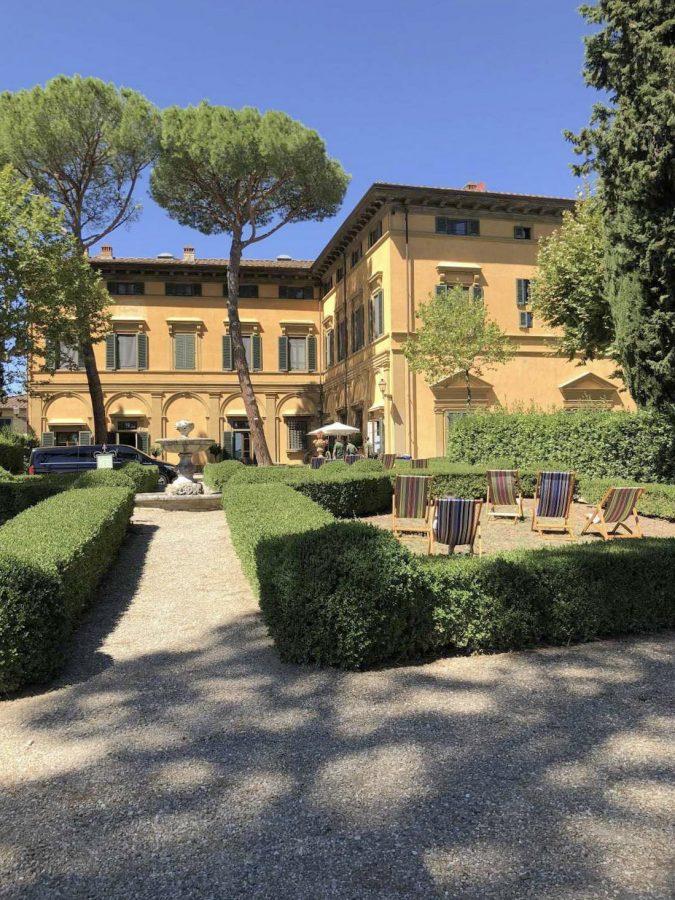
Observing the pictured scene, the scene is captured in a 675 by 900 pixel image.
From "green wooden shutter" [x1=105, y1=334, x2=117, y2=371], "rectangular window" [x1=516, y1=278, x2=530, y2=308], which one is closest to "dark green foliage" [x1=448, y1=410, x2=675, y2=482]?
"rectangular window" [x1=516, y1=278, x2=530, y2=308]

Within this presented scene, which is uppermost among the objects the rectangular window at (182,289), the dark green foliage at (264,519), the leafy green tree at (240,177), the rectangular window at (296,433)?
the leafy green tree at (240,177)

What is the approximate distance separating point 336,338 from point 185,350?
7977 millimetres

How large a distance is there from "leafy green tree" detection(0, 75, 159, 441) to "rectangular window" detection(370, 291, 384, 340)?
10.5 meters

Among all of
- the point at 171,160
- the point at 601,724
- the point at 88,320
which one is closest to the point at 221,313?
the point at 171,160

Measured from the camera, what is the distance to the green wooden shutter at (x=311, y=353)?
32375mm

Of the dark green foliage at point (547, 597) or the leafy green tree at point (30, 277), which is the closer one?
the dark green foliage at point (547, 597)

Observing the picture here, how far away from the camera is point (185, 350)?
102 feet

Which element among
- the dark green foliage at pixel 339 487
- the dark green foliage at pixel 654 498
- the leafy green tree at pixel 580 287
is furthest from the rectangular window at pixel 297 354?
the dark green foliage at pixel 654 498

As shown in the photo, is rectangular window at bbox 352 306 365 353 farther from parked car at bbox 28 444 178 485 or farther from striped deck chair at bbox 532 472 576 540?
striped deck chair at bbox 532 472 576 540

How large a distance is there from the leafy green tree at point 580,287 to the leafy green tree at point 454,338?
5.19 m

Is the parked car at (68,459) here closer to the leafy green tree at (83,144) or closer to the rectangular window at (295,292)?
the leafy green tree at (83,144)

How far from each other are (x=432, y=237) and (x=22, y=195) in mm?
13927

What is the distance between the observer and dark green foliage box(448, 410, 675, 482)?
12695 mm

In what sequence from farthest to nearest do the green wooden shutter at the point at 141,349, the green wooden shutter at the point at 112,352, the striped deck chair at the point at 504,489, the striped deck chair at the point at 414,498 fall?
the green wooden shutter at the point at 141,349, the green wooden shutter at the point at 112,352, the striped deck chair at the point at 504,489, the striped deck chair at the point at 414,498
